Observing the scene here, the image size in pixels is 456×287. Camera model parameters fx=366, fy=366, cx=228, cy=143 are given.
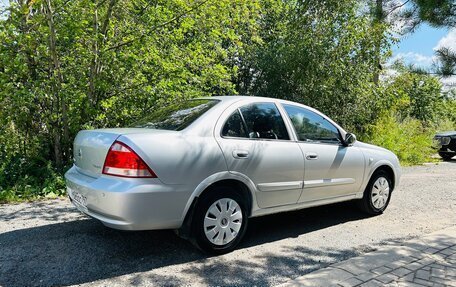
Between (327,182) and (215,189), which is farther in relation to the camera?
(327,182)

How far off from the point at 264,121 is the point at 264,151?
0.43 meters

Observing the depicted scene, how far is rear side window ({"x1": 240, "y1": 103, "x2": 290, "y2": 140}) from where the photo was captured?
4.10 meters

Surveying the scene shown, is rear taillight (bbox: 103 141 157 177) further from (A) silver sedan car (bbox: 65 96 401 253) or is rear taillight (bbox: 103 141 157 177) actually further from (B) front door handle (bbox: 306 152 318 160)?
(B) front door handle (bbox: 306 152 318 160)

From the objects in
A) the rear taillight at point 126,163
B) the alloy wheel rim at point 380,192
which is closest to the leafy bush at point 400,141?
the alloy wheel rim at point 380,192

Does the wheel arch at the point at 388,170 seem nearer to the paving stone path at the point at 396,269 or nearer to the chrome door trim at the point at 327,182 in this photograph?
the chrome door trim at the point at 327,182

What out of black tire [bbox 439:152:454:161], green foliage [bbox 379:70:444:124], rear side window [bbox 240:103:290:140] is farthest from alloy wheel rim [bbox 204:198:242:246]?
black tire [bbox 439:152:454:161]

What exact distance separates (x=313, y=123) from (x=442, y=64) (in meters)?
1.59

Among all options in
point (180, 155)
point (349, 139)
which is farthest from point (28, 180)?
point (349, 139)

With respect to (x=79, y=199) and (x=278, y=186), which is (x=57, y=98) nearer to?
(x=79, y=199)

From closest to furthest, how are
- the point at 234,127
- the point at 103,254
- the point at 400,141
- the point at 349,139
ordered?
the point at 103,254
the point at 234,127
the point at 349,139
the point at 400,141

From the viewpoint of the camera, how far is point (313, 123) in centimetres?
477

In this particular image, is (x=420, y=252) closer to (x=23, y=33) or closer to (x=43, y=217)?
(x=43, y=217)

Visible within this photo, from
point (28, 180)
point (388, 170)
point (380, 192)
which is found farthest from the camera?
point (28, 180)

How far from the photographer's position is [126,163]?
3283mm
